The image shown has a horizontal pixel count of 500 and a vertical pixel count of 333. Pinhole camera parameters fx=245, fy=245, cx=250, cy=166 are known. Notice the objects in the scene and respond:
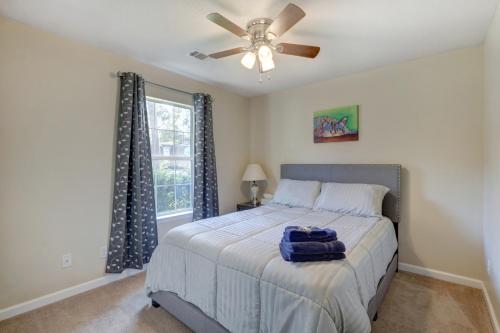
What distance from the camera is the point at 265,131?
4051 mm

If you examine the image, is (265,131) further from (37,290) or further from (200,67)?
(37,290)

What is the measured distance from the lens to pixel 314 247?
1.46 meters

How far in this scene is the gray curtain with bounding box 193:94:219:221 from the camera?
3.29m

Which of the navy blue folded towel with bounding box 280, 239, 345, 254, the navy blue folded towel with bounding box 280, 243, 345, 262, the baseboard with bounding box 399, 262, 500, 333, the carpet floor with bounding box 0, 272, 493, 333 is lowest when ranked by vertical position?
the carpet floor with bounding box 0, 272, 493, 333

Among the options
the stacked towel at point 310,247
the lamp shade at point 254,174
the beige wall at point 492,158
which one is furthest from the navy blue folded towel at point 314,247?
the lamp shade at point 254,174

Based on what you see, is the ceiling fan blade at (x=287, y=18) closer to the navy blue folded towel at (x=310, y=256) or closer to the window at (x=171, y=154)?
the navy blue folded towel at (x=310, y=256)

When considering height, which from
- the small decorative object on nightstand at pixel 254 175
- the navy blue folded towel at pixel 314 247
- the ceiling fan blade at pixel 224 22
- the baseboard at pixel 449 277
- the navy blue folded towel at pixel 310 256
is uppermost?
the ceiling fan blade at pixel 224 22

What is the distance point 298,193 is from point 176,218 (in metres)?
1.60

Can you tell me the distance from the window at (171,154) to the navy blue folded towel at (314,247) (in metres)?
2.10

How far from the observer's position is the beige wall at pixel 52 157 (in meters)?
1.98

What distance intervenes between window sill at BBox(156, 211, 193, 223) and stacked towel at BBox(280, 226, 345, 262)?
1924 millimetres

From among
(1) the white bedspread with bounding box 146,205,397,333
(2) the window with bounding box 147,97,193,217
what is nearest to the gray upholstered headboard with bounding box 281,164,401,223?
(1) the white bedspread with bounding box 146,205,397,333

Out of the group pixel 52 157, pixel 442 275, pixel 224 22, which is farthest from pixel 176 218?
pixel 442 275

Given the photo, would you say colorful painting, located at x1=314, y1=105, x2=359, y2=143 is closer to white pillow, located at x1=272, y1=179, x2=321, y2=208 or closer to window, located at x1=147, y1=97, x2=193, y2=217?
white pillow, located at x1=272, y1=179, x2=321, y2=208
